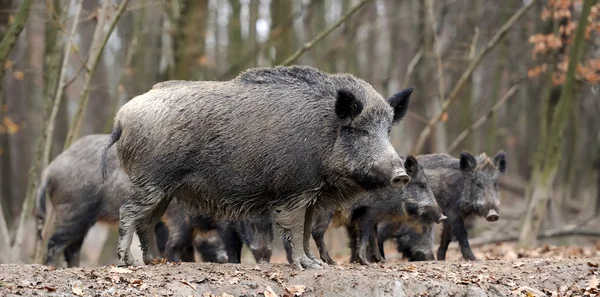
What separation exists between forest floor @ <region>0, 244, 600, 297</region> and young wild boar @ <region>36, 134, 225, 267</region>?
10.4 feet

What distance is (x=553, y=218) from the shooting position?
53.2ft

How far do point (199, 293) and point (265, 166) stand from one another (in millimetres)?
1472

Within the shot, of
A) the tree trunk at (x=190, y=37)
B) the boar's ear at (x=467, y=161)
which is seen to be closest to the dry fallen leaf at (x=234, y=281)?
the boar's ear at (x=467, y=161)

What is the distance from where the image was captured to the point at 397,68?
23531 mm

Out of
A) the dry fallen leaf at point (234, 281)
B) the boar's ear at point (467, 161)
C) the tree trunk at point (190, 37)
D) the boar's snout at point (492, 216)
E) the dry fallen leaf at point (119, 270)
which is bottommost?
the dry fallen leaf at point (234, 281)

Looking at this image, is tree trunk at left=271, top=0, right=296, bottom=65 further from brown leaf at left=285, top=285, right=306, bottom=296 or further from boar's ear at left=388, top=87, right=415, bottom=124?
brown leaf at left=285, top=285, right=306, bottom=296

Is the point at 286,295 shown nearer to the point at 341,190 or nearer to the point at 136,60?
the point at 341,190

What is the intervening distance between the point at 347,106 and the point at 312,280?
65.7 inches

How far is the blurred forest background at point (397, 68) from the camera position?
12086 millimetres

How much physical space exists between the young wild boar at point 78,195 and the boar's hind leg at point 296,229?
307 cm

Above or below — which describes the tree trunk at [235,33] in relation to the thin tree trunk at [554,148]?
above

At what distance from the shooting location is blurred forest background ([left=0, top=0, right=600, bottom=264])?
39.7 ft

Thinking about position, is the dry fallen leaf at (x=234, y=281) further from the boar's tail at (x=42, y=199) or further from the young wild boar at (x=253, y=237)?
the boar's tail at (x=42, y=199)

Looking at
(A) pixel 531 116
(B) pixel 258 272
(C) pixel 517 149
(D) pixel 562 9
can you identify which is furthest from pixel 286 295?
(C) pixel 517 149
